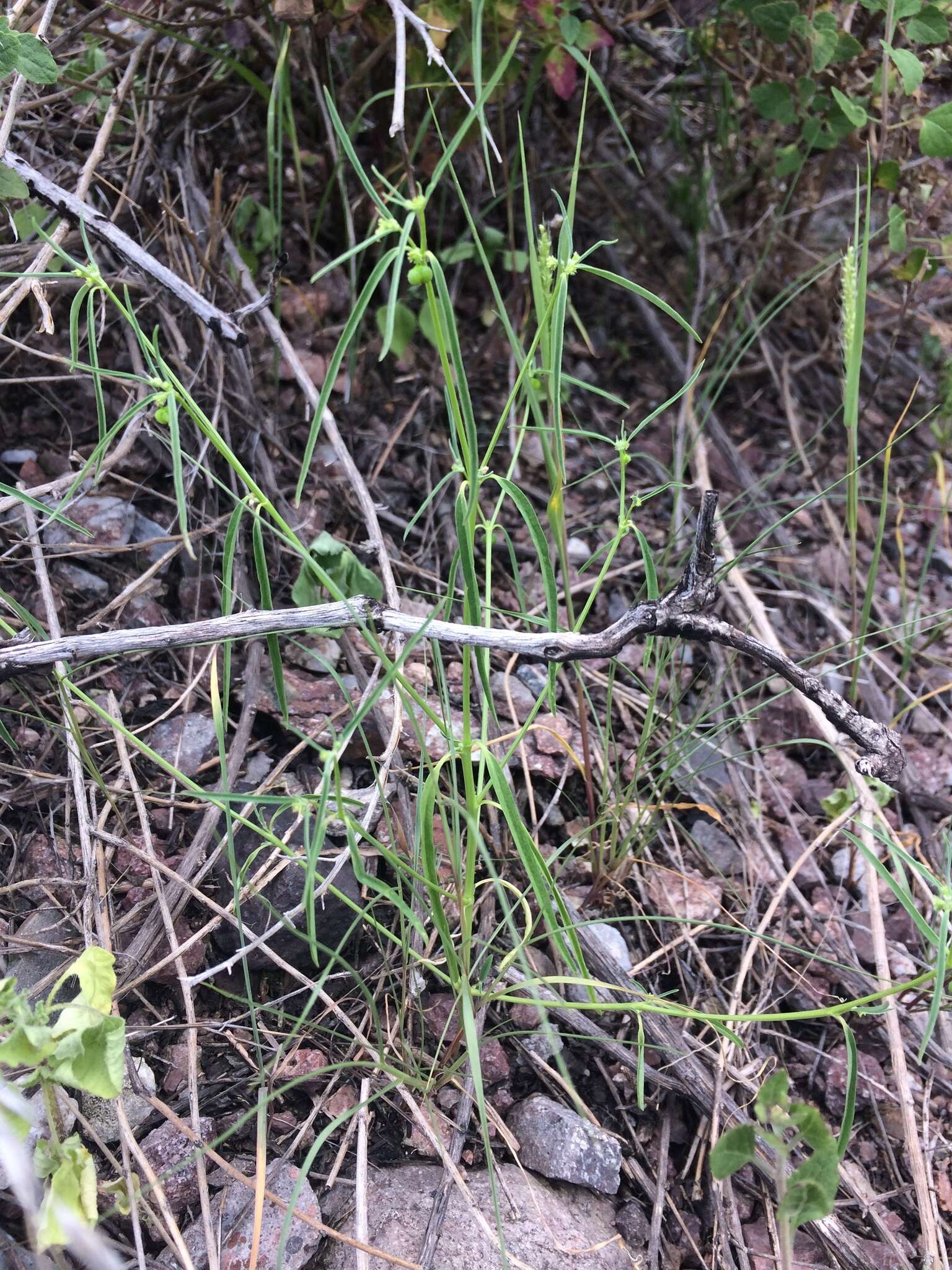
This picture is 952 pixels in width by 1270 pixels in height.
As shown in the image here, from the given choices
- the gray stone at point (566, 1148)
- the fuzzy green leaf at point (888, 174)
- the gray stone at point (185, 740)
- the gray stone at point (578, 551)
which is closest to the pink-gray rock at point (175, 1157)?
the gray stone at point (566, 1148)

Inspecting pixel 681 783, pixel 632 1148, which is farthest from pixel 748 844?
pixel 632 1148

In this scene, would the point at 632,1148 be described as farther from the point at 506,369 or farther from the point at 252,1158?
the point at 506,369

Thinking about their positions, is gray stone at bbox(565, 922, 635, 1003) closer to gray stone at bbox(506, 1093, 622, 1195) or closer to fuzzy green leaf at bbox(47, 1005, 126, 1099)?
gray stone at bbox(506, 1093, 622, 1195)

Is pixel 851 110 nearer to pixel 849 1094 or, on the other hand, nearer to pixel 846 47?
pixel 846 47

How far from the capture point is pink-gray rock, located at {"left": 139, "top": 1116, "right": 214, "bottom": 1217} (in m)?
0.96

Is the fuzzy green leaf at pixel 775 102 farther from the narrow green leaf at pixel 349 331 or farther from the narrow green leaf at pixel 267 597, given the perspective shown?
the narrow green leaf at pixel 267 597

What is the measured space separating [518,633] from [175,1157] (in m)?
0.69

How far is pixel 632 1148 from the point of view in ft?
3.58

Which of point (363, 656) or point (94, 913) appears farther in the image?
point (363, 656)

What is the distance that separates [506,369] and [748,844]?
1107 mm

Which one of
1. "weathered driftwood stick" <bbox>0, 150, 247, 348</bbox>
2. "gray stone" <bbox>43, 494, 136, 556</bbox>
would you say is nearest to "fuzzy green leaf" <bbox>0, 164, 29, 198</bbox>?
"weathered driftwood stick" <bbox>0, 150, 247, 348</bbox>

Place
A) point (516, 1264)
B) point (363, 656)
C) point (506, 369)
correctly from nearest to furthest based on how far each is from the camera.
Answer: point (516, 1264) → point (363, 656) → point (506, 369)

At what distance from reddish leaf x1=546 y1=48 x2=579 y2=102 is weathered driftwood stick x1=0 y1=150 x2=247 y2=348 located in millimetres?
760

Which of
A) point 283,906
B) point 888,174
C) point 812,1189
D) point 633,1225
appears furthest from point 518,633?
point 888,174
